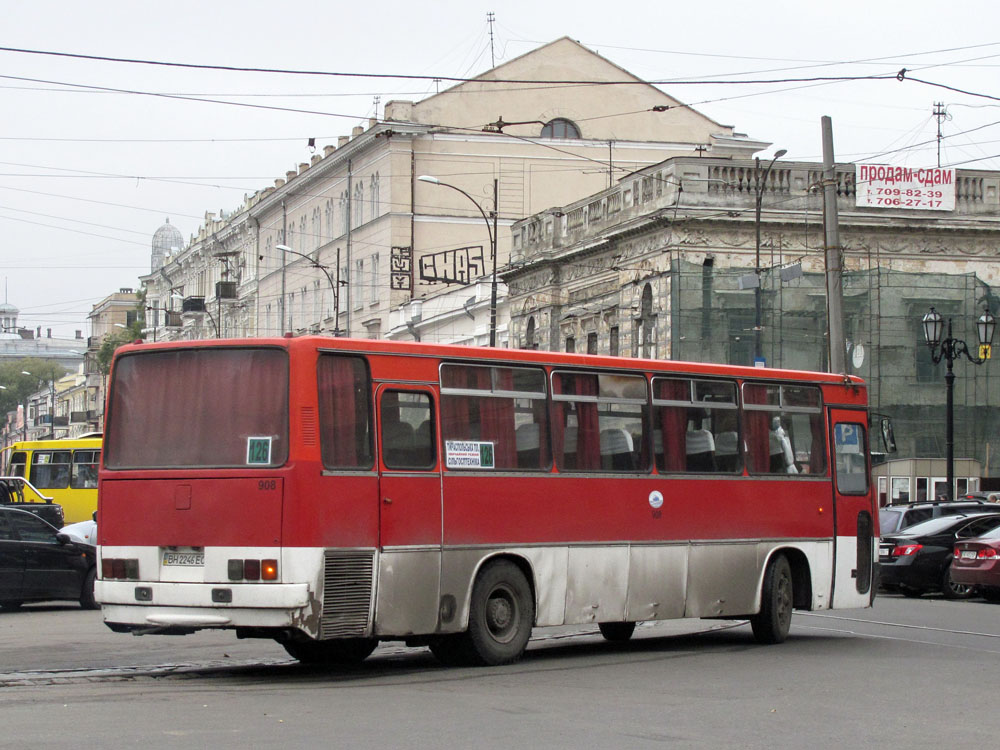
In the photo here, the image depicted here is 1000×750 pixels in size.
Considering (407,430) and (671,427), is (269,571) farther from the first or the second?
(671,427)

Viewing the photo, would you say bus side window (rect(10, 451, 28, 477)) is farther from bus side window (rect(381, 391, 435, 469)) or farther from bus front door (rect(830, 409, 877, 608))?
bus side window (rect(381, 391, 435, 469))

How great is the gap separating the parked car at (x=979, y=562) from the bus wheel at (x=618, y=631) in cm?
851

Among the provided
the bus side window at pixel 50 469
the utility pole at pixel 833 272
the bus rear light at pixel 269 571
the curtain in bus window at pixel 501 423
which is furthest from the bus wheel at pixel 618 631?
the bus side window at pixel 50 469

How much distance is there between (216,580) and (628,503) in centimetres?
454

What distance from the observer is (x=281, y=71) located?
23.4 metres

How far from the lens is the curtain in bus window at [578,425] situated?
49.0 feet

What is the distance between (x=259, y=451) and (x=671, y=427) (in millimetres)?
4875

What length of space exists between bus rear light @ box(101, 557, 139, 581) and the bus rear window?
0.78m

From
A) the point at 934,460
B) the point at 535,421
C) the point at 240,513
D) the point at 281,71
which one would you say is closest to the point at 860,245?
the point at 934,460

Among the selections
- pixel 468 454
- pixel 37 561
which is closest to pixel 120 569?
pixel 468 454

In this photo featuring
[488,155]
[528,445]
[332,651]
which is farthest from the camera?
[488,155]

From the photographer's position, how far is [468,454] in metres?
14.0

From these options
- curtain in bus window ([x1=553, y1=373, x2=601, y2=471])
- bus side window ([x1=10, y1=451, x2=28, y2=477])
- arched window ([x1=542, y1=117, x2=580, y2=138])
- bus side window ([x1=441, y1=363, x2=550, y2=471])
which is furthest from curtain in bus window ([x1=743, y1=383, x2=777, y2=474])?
arched window ([x1=542, y1=117, x2=580, y2=138])

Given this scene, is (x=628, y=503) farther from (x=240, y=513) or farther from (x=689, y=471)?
(x=240, y=513)
